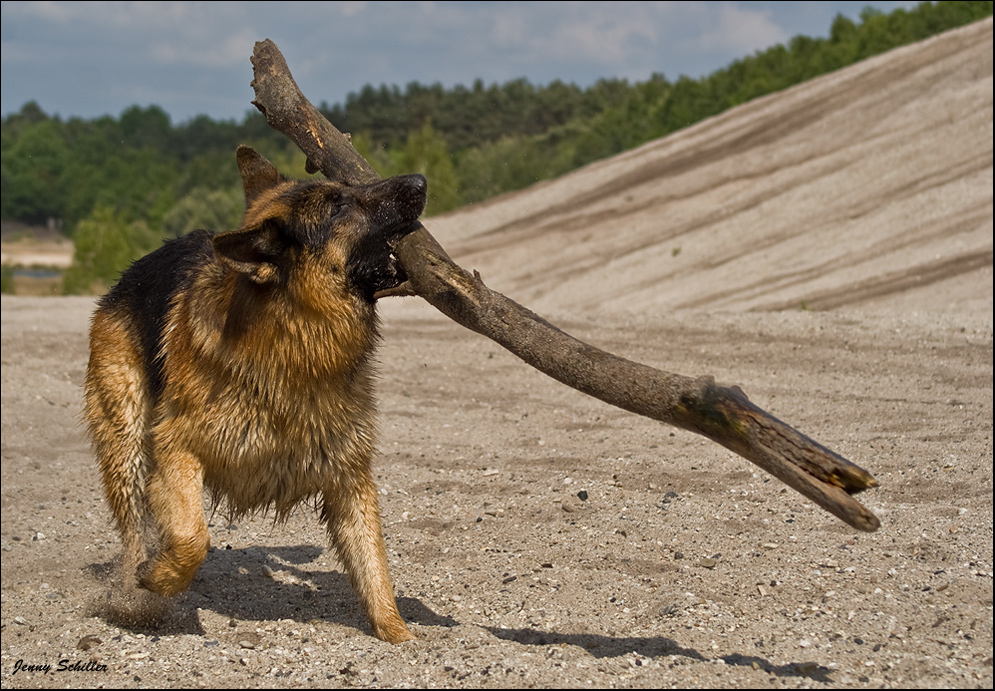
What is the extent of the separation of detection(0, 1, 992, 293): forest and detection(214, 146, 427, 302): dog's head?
1417 cm

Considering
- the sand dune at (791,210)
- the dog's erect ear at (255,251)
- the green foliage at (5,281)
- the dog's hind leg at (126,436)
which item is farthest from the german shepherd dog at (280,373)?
the green foliage at (5,281)

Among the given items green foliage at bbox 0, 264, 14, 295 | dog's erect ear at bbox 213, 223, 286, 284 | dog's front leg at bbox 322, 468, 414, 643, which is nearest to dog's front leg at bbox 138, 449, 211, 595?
dog's front leg at bbox 322, 468, 414, 643

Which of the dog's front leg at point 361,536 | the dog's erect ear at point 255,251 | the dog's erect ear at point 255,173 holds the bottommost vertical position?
the dog's front leg at point 361,536

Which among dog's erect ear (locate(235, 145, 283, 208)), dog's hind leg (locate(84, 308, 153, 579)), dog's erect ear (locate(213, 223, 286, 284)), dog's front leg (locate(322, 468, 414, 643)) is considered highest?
dog's erect ear (locate(235, 145, 283, 208))

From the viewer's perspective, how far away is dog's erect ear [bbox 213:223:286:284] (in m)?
4.84

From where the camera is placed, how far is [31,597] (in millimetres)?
6590

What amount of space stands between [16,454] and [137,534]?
4967 mm

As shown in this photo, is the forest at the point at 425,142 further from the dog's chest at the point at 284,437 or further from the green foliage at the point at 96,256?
the dog's chest at the point at 284,437

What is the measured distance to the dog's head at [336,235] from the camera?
16.5ft

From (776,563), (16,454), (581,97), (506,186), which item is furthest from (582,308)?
(581,97)

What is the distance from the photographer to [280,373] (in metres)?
5.18

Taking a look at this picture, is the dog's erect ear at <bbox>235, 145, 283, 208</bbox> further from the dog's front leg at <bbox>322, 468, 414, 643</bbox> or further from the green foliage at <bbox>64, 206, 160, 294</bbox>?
the green foliage at <bbox>64, 206, 160, 294</bbox>

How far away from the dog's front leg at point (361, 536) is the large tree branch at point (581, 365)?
1324 mm

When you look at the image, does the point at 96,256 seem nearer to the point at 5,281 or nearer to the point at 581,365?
the point at 5,281
